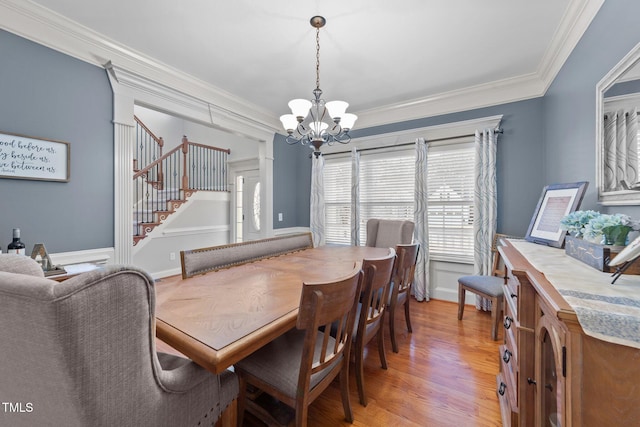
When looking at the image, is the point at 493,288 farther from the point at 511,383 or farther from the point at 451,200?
the point at 511,383

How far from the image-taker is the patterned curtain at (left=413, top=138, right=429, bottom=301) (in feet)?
11.1

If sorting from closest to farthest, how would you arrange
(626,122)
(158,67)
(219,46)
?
(626,122), (219,46), (158,67)

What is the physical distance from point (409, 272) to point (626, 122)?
1684 mm

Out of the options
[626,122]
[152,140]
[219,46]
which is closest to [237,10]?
[219,46]

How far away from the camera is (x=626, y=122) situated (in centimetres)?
131

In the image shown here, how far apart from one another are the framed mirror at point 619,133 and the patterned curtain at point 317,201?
3112 mm

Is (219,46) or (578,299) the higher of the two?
(219,46)

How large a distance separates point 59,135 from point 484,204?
415cm

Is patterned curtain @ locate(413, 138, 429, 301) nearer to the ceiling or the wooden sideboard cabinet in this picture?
the ceiling

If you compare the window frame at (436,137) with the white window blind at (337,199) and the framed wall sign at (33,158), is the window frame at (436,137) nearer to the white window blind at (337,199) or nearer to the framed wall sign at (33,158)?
the white window blind at (337,199)

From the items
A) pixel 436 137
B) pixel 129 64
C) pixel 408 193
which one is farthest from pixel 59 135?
pixel 436 137

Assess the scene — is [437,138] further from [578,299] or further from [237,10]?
[578,299]

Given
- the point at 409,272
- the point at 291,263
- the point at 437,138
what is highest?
the point at 437,138

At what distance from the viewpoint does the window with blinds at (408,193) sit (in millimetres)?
3275
